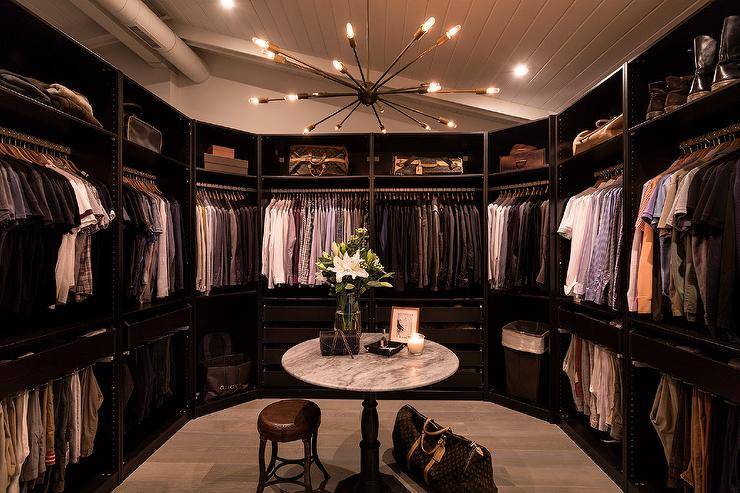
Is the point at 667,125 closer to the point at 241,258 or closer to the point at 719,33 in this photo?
the point at 719,33

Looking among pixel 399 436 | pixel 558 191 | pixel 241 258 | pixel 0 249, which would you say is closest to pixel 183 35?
pixel 241 258

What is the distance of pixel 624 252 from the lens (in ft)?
7.25

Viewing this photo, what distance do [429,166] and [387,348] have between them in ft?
7.01

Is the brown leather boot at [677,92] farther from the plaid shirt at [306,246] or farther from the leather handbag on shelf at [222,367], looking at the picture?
the leather handbag on shelf at [222,367]

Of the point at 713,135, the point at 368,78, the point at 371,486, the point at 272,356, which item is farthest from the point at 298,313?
the point at 713,135

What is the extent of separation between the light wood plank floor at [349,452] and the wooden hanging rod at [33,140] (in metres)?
1.96

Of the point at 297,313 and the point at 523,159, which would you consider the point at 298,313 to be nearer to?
the point at 297,313

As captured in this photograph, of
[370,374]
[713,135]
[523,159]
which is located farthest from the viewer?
[523,159]

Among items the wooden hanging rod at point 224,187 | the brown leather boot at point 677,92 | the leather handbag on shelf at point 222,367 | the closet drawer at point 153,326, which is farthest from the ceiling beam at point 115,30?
the brown leather boot at point 677,92

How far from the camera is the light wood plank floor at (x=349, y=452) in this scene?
226cm

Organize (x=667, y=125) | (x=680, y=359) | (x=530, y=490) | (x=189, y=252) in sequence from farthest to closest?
(x=189, y=252) → (x=530, y=490) → (x=667, y=125) → (x=680, y=359)

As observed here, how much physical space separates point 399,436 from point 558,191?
217cm

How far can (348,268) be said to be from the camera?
2025 mm

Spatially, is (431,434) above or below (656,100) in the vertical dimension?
below
